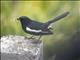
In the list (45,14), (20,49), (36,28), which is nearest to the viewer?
(20,49)

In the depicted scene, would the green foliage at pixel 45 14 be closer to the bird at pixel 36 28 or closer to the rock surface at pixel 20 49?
the bird at pixel 36 28

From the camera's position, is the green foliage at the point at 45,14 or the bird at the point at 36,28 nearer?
the bird at the point at 36,28

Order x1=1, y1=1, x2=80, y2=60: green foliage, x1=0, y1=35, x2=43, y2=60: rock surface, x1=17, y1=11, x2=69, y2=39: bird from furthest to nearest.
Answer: x1=1, y1=1, x2=80, y2=60: green foliage
x1=17, y1=11, x2=69, y2=39: bird
x1=0, y1=35, x2=43, y2=60: rock surface

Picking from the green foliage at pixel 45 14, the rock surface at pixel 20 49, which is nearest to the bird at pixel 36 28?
the rock surface at pixel 20 49

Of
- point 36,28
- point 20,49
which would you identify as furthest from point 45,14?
point 20,49

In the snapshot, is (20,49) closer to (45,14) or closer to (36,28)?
(36,28)

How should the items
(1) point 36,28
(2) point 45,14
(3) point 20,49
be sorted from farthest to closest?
(2) point 45,14 < (1) point 36,28 < (3) point 20,49

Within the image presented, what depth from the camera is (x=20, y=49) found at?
5.30ft

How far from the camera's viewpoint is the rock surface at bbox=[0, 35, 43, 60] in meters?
Answer: 1.58

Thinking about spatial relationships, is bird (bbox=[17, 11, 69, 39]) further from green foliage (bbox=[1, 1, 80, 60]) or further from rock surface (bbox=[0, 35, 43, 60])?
green foliage (bbox=[1, 1, 80, 60])

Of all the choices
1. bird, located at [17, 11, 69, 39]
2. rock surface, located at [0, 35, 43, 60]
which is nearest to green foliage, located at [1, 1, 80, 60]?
bird, located at [17, 11, 69, 39]

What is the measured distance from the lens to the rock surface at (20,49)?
1.58 metres

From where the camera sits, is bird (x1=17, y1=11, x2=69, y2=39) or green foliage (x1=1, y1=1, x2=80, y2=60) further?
green foliage (x1=1, y1=1, x2=80, y2=60)

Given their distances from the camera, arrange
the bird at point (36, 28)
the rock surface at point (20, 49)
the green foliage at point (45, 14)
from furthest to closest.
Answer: the green foliage at point (45, 14), the bird at point (36, 28), the rock surface at point (20, 49)
